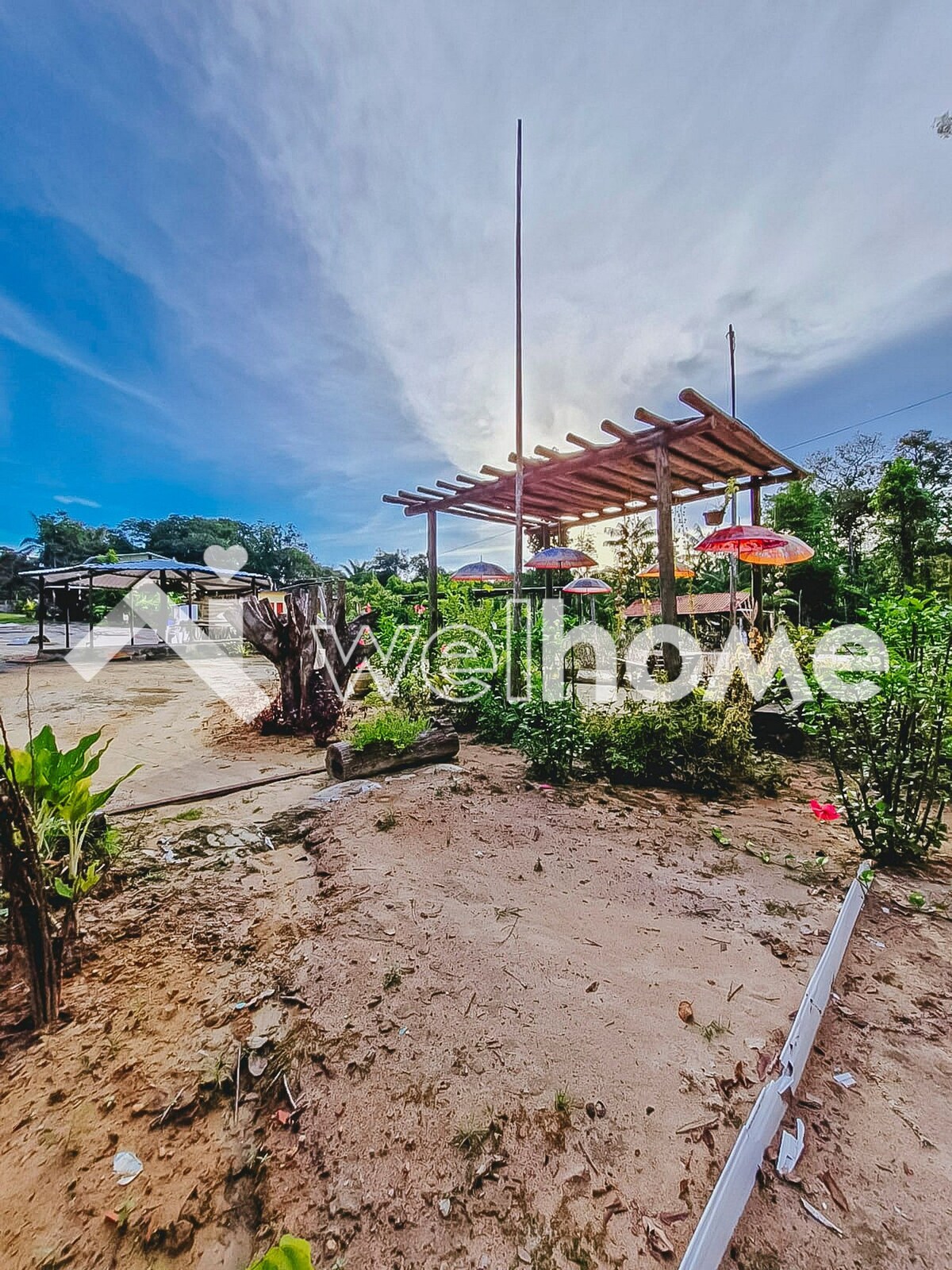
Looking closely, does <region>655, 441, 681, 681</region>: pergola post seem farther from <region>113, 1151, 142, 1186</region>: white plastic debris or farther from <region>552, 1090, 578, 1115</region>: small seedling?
<region>113, 1151, 142, 1186</region>: white plastic debris

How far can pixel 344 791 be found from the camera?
3518 mm

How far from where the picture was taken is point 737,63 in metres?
4.25

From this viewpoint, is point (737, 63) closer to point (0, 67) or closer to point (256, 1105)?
point (256, 1105)

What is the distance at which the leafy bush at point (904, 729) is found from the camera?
225cm

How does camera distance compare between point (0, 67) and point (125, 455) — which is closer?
point (0, 67)

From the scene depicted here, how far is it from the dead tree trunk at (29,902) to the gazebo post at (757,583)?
646cm

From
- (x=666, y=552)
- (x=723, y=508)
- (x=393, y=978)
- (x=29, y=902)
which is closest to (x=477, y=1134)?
(x=393, y=978)

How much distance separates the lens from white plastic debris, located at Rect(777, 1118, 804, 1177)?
1062mm

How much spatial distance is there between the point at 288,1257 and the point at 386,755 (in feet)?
10.7

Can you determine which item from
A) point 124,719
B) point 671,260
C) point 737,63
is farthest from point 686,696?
point 124,719

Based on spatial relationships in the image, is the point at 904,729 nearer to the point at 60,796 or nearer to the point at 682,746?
the point at 682,746

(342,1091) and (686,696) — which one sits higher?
(686,696)

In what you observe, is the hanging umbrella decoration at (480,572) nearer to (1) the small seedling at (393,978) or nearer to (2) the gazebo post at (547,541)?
(2) the gazebo post at (547,541)

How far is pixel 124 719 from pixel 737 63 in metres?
9.00
